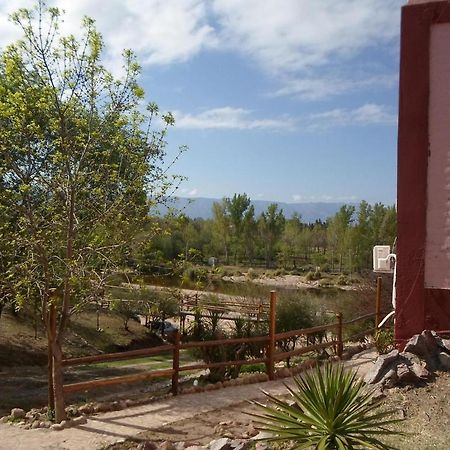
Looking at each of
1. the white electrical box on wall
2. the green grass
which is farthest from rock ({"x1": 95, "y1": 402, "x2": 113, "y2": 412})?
the green grass

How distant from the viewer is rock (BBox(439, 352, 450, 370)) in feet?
25.7

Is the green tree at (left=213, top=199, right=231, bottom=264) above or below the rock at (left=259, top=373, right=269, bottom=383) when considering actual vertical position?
above

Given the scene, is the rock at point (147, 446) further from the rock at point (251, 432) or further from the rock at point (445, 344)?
the rock at point (445, 344)

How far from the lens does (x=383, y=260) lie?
35.9 feet

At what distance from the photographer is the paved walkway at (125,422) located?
22.8 feet

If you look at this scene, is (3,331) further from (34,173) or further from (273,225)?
(273,225)

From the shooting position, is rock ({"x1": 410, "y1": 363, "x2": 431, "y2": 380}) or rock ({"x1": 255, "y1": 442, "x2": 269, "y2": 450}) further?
rock ({"x1": 410, "y1": 363, "x2": 431, "y2": 380})

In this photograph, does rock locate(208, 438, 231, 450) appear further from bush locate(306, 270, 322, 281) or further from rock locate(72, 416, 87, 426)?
bush locate(306, 270, 322, 281)

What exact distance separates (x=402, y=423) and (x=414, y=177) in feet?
13.6

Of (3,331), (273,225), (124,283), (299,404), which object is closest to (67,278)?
(124,283)

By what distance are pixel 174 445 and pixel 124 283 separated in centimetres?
301

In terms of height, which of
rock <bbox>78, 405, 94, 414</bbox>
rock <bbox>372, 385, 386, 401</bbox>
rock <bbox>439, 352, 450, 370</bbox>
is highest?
rock <bbox>439, 352, 450, 370</bbox>

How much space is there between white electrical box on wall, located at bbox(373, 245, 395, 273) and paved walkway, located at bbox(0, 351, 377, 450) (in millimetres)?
3047

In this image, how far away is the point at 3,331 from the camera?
72.2 ft
